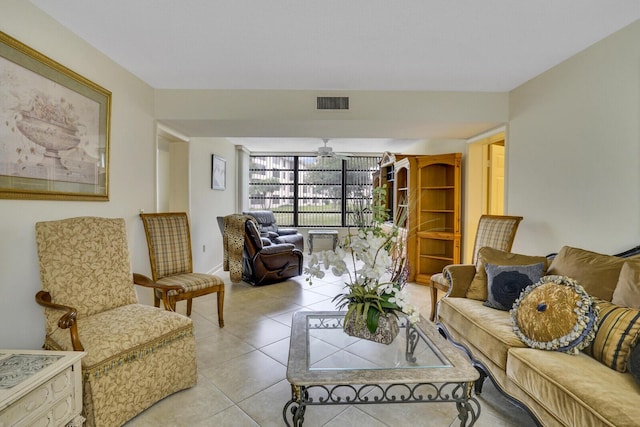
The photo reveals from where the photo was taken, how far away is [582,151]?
7.66ft

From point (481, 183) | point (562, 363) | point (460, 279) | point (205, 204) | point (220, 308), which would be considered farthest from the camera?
point (205, 204)

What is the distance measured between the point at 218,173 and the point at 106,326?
382 centimetres

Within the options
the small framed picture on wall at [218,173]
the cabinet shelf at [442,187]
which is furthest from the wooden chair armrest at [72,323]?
the cabinet shelf at [442,187]

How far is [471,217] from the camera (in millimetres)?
4199

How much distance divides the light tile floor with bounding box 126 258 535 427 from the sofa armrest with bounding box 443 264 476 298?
2.28 ft

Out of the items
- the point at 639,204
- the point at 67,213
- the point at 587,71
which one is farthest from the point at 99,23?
the point at 639,204

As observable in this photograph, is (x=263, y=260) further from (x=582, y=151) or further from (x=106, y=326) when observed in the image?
(x=582, y=151)

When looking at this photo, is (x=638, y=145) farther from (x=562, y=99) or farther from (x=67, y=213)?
(x=67, y=213)

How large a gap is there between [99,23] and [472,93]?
329 cm

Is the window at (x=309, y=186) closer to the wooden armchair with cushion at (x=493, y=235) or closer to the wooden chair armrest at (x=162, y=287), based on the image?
the wooden armchair with cushion at (x=493, y=235)

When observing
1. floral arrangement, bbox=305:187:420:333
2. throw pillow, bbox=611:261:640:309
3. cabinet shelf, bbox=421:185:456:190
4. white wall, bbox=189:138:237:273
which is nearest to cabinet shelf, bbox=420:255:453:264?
cabinet shelf, bbox=421:185:456:190

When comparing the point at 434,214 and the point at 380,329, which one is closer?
the point at 380,329

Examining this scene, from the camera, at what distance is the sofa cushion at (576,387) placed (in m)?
1.16

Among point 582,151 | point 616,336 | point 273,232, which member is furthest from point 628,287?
point 273,232
